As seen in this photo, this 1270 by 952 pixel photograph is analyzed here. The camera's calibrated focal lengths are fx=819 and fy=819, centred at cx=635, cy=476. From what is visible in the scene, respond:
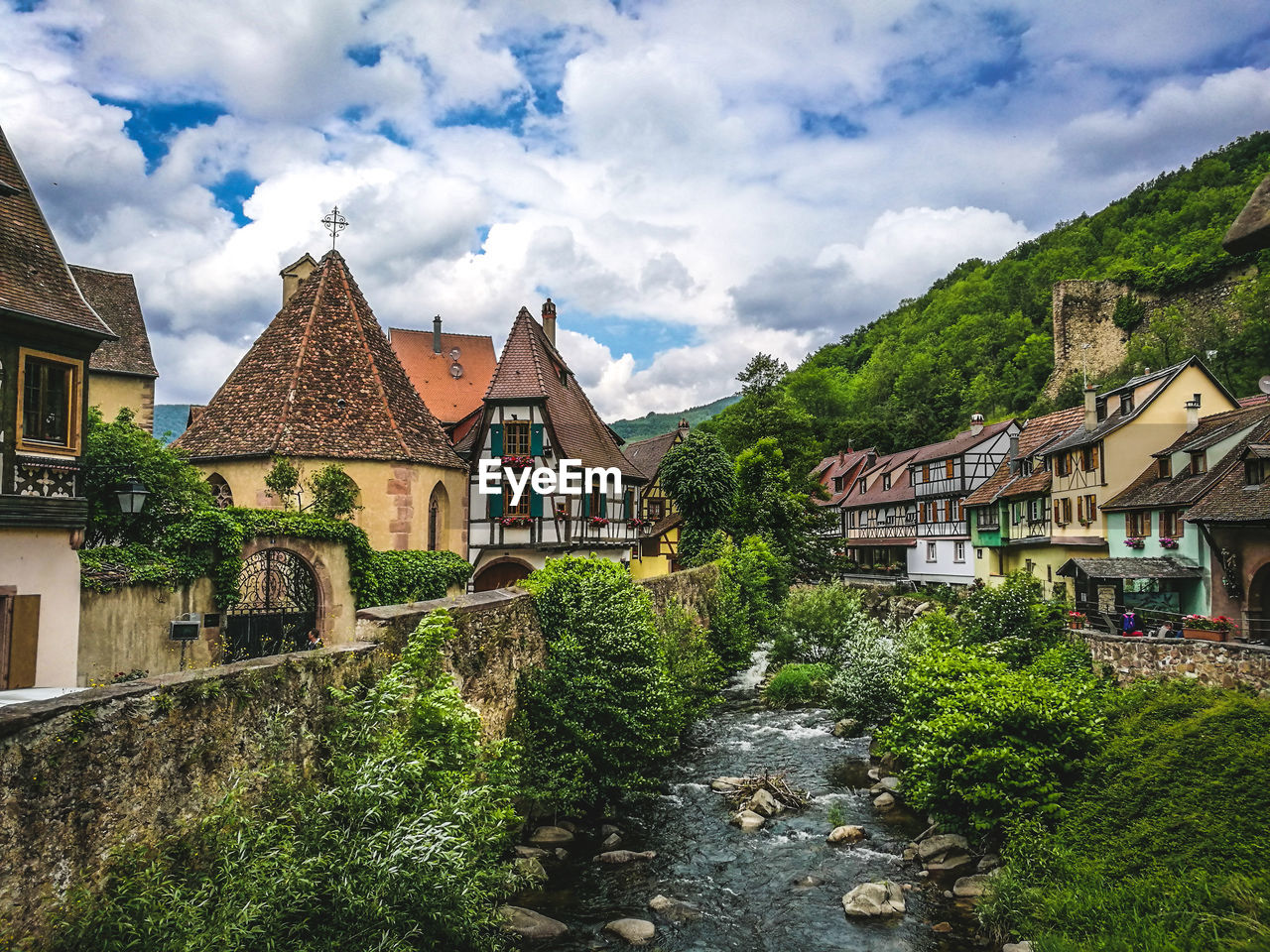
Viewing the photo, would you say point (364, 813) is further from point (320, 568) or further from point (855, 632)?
point (855, 632)

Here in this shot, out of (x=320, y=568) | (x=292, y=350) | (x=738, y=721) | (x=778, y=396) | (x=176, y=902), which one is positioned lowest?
(x=738, y=721)

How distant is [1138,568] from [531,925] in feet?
73.9

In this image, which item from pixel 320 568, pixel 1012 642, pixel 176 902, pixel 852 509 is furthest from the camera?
pixel 852 509

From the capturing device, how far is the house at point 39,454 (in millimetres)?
12945

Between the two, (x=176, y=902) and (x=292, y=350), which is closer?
(x=176, y=902)

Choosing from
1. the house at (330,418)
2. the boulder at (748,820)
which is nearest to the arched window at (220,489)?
the house at (330,418)

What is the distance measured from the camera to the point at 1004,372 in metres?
80.9

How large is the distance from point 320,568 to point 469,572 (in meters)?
6.07

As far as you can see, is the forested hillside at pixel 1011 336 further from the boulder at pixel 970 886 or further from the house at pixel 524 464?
the boulder at pixel 970 886

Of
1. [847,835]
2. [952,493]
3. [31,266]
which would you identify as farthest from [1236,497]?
[31,266]

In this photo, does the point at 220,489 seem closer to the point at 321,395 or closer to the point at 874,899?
the point at 321,395

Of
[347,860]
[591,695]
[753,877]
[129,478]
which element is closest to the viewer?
[347,860]

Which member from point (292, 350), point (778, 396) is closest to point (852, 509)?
point (778, 396)

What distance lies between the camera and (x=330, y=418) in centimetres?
2311
